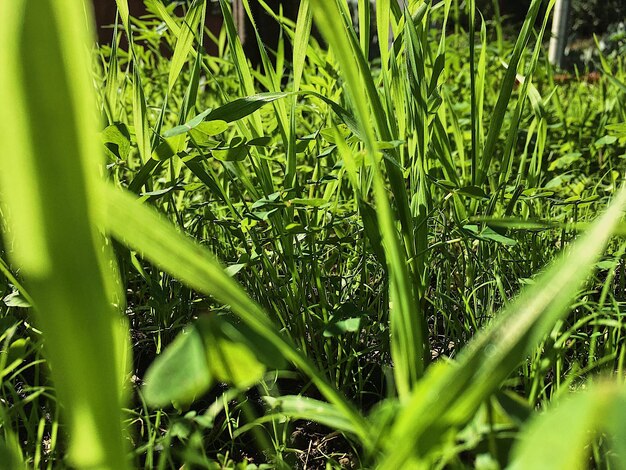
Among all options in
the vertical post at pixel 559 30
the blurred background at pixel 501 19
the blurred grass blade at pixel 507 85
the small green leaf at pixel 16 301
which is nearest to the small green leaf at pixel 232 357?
the small green leaf at pixel 16 301

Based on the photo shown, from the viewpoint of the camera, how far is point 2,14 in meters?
0.32

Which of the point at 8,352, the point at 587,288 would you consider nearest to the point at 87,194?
the point at 8,352

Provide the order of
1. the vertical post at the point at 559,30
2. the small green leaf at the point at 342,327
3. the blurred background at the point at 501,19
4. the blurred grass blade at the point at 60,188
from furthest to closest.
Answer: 1. the vertical post at the point at 559,30
2. the blurred background at the point at 501,19
3. the small green leaf at the point at 342,327
4. the blurred grass blade at the point at 60,188

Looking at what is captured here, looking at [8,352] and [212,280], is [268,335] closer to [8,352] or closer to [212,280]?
[212,280]

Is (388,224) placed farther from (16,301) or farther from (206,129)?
(16,301)

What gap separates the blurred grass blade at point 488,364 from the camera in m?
0.48

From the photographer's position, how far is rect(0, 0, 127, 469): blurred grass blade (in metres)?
0.33

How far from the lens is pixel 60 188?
0.35 meters

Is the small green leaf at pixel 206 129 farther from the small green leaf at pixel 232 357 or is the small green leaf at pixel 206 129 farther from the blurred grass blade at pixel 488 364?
the blurred grass blade at pixel 488 364

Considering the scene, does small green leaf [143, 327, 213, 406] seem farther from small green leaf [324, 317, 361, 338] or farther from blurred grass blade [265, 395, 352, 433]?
small green leaf [324, 317, 361, 338]

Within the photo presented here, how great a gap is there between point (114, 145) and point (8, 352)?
42 centimetres

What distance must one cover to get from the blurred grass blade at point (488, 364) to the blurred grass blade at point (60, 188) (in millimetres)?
228

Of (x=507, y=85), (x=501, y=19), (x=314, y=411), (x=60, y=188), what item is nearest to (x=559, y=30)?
(x=501, y=19)

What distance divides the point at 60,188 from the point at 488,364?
34 centimetres
